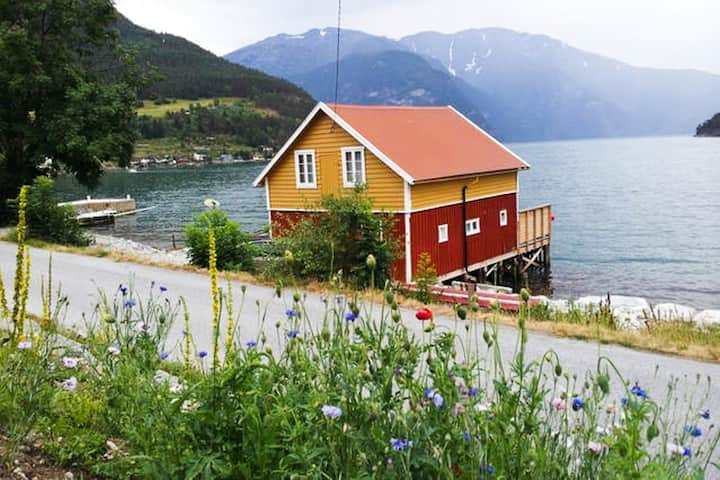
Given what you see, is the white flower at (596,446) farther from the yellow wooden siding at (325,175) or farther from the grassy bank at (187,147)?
the grassy bank at (187,147)

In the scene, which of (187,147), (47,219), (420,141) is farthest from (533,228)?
(187,147)

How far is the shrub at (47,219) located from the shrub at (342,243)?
10.3 metres

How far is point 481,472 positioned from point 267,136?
16609cm

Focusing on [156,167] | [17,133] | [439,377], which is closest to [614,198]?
[17,133]

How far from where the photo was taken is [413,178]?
21.8 m

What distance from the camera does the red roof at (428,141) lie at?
23.2m

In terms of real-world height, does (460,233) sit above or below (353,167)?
below

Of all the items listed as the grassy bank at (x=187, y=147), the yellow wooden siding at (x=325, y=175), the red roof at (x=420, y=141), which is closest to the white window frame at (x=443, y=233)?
the red roof at (x=420, y=141)

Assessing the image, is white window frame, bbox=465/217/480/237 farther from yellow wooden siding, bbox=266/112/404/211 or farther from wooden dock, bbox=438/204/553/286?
yellow wooden siding, bbox=266/112/404/211

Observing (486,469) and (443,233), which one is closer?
(486,469)

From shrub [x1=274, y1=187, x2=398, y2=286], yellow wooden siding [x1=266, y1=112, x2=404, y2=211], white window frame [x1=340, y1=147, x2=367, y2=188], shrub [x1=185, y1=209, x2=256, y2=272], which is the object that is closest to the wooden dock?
yellow wooden siding [x1=266, y1=112, x2=404, y2=211]

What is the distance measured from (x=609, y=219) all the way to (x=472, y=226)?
3312 cm

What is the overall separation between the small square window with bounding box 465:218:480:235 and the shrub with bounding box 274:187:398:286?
6.98m

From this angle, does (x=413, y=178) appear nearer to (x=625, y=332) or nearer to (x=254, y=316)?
(x=254, y=316)
